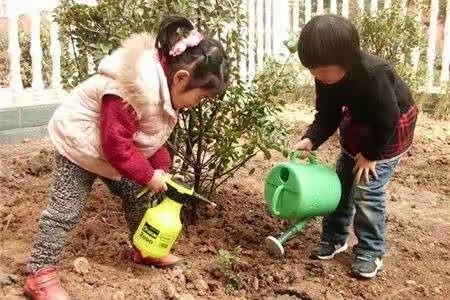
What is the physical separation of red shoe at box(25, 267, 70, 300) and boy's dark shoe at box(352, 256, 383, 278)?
4.29 ft

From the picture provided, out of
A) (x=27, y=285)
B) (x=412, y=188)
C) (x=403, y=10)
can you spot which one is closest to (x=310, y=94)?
(x=403, y=10)

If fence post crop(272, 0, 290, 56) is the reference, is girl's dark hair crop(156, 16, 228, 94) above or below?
above

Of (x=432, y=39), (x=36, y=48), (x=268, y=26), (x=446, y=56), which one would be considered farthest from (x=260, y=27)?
(x=36, y=48)

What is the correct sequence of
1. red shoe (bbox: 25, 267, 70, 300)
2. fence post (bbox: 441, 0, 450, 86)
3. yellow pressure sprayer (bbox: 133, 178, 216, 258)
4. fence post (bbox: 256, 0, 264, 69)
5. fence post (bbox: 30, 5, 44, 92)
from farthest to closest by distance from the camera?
fence post (bbox: 256, 0, 264, 69) → fence post (bbox: 441, 0, 450, 86) → fence post (bbox: 30, 5, 44, 92) → yellow pressure sprayer (bbox: 133, 178, 216, 258) → red shoe (bbox: 25, 267, 70, 300)

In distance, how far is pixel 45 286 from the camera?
2.39 metres

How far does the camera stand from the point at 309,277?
2920mm

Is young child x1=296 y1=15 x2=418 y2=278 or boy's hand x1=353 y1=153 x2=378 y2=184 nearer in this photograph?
young child x1=296 y1=15 x2=418 y2=278

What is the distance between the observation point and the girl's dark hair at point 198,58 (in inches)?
91.3

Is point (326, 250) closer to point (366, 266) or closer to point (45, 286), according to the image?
point (366, 266)

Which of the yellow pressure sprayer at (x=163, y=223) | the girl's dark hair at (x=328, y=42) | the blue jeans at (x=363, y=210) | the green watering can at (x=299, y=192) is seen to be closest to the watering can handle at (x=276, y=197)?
the green watering can at (x=299, y=192)

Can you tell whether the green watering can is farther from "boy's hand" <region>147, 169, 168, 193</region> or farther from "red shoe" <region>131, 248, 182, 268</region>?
"boy's hand" <region>147, 169, 168, 193</region>

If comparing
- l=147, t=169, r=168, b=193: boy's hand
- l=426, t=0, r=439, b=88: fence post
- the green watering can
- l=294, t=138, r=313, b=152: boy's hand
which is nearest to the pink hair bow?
l=147, t=169, r=168, b=193: boy's hand

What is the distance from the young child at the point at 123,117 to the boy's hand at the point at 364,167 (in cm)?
80

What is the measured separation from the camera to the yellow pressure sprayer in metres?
2.50
